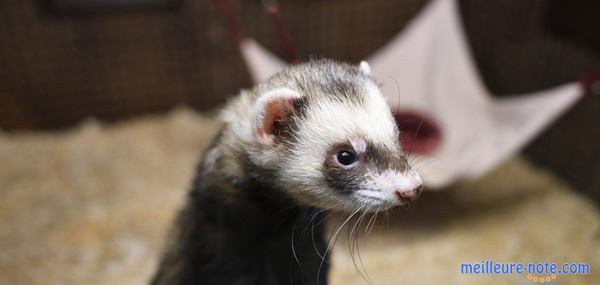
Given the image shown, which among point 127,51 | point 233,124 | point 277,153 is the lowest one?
point 277,153

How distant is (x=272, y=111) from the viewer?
3.17ft

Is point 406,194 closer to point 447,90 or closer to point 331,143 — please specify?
point 331,143

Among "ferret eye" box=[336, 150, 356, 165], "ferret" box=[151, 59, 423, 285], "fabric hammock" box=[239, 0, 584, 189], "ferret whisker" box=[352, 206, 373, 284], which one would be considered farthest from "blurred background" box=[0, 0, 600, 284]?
"ferret eye" box=[336, 150, 356, 165]

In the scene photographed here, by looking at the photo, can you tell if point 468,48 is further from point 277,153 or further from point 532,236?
point 277,153

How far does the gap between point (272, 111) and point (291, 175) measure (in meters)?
0.12

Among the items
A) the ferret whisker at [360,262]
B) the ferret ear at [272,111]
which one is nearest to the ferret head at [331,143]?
the ferret ear at [272,111]

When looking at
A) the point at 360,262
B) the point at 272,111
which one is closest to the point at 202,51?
the point at 360,262

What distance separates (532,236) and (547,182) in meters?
0.52

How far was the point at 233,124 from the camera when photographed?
1.09 meters

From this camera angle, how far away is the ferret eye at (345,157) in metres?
0.92

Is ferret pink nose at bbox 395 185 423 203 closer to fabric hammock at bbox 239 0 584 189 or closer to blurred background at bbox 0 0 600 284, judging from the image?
fabric hammock at bbox 239 0 584 189

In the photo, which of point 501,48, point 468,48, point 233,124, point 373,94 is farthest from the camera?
point 501,48

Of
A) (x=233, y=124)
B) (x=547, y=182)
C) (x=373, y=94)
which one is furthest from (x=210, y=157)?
(x=547, y=182)

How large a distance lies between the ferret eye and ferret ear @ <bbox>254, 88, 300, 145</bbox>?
0.13 metres
